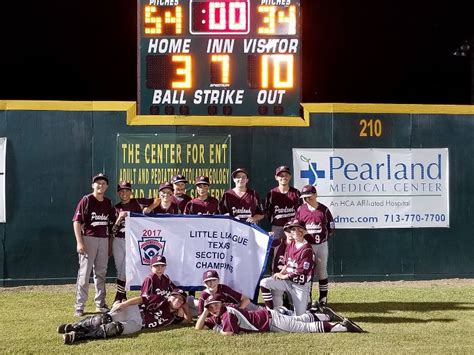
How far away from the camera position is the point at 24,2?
20.7 m

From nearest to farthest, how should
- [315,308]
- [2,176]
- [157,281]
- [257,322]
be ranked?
[257,322] < [157,281] < [315,308] < [2,176]

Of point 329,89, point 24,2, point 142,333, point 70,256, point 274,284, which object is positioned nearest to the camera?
point 142,333

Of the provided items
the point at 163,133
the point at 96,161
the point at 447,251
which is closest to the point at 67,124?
the point at 96,161

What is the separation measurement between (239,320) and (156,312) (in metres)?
1.05

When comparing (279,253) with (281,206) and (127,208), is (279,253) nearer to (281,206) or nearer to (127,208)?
(281,206)

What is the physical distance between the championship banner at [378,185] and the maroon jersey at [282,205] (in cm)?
218

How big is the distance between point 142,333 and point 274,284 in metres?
1.83

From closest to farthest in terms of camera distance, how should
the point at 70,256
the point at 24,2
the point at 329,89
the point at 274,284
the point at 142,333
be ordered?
1. the point at 142,333
2. the point at 274,284
3. the point at 70,256
4. the point at 24,2
5. the point at 329,89

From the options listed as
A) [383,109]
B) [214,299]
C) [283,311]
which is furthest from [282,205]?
[383,109]

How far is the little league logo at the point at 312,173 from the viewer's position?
1171cm

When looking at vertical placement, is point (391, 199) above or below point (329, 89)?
below

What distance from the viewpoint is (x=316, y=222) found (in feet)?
29.8

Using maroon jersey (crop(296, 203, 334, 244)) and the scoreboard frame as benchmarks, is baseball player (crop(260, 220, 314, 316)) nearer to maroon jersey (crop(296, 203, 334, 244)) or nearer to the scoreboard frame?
maroon jersey (crop(296, 203, 334, 244))

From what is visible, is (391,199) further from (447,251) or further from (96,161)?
(96,161)
